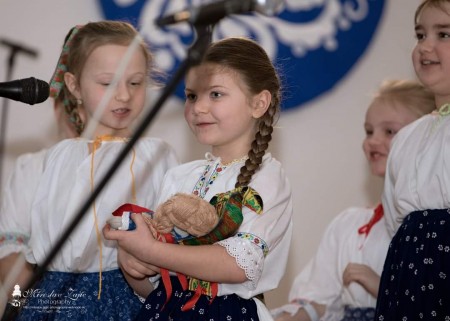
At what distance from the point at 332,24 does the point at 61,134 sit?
1.12 metres

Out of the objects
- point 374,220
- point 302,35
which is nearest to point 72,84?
point 374,220

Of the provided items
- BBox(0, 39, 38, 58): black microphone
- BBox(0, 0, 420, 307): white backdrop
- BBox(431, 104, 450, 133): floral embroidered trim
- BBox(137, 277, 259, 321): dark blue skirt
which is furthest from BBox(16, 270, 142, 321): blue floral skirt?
BBox(0, 0, 420, 307): white backdrop

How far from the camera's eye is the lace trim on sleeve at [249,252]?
155cm

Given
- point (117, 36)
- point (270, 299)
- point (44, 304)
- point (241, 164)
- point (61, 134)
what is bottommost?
point (270, 299)

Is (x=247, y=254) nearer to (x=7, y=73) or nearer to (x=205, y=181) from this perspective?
(x=205, y=181)

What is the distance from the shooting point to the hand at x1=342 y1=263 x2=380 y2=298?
221 centimetres

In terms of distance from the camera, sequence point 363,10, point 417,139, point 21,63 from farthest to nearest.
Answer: point 363,10
point 21,63
point 417,139

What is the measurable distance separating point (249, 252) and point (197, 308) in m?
0.16

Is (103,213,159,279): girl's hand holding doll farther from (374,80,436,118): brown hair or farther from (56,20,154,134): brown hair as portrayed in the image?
(374,80,436,118): brown hair

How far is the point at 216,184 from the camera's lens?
1686 mm

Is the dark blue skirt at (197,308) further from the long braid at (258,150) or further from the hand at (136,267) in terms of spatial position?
the long braid at (258,150)

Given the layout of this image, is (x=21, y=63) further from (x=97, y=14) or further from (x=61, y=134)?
(x=61, y=134)

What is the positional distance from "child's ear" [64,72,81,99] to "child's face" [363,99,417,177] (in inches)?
36.4

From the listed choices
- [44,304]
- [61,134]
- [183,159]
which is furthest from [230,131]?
[183,159]
